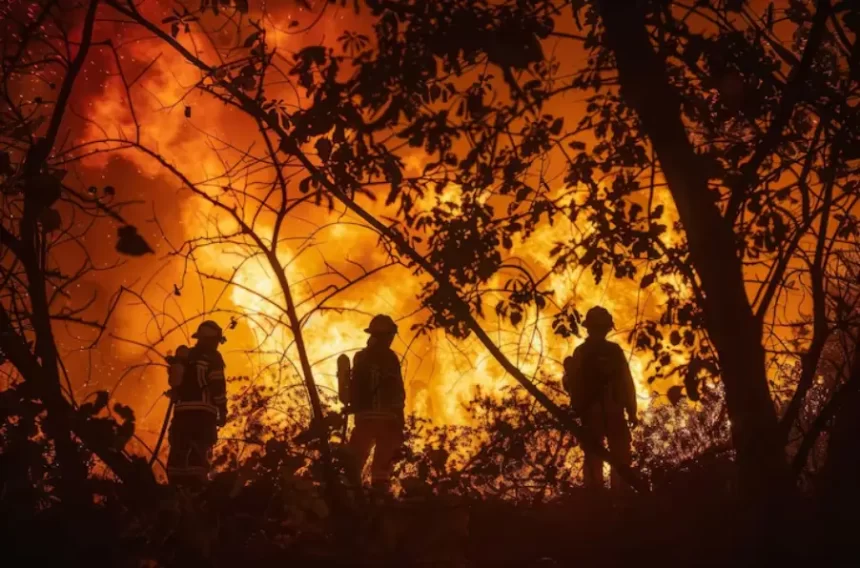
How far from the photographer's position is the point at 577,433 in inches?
175

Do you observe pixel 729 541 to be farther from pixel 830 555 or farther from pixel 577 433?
pixel 577 433

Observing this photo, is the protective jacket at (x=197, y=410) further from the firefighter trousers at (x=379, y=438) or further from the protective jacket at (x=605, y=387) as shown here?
the protective jacket at (x=605, y=387)

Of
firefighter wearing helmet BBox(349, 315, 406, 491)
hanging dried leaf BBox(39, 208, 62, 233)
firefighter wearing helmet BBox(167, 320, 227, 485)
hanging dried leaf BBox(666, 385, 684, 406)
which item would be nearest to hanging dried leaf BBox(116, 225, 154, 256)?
hanging dried leaf BBox(39, 208, 62, 233)

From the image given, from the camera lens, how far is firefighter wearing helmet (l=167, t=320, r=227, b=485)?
327 inches

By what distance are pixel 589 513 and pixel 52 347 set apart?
288 cm

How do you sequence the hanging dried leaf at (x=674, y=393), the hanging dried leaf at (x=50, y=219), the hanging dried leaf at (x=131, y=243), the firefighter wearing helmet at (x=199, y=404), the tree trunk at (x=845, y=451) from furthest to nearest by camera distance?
the firefighter wearing helmet at (x=199, y=404) < the hanging dried leaf at (x=674, y=393) < the tree trunk at (x=845, y=451) < the hanging dried leaf at (x=50, y=219) < the hanging dried leaf at (x=131, y=243)

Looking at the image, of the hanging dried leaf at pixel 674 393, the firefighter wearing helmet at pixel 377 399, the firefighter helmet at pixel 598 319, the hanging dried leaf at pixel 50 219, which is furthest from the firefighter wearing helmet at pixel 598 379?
the hanging dried leaf at pixel 50 219

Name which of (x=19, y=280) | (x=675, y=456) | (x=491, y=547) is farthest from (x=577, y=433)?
(x=675, y=456)

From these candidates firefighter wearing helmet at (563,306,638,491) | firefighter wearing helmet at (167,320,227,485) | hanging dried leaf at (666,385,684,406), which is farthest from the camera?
firefighter wearing helmet at (167,320,227,485)

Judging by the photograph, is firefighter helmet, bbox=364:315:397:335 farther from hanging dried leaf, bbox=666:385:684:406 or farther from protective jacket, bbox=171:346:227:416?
hanging dried leaf, bbox=666:385:684:406

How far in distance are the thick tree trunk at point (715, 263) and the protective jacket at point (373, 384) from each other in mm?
4564

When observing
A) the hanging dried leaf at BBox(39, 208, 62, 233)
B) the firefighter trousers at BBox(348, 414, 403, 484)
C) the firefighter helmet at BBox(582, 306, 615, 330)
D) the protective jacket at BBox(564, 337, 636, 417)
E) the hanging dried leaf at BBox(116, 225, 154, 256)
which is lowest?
the hanging dried leaf at BBox(116, 225, 154, 256)

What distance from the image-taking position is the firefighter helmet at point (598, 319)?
24.6 feet

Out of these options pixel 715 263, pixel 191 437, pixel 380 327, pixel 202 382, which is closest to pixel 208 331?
pixel 202 382
